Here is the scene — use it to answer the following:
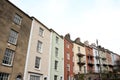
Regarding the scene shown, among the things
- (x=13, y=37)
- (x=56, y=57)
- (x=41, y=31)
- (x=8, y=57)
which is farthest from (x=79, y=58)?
(x=8, y=57)

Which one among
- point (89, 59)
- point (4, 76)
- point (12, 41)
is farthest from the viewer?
point (89, 59)

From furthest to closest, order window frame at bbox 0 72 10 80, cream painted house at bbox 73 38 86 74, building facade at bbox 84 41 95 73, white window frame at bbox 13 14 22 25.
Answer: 1. building facade at bbox 84 41 95 73
2. cream painted house at bbox 73 38 86 74
3. white window frame at bbox 13 14 22 25
4. window frame at bbox 0 72 10 80

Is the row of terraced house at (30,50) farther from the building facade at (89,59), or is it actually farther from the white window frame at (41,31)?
the building facade at (89,59)

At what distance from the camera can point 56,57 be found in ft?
98.9

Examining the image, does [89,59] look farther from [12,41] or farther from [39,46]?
[12,41]

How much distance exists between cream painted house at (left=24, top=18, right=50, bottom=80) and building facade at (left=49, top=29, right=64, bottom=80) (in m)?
1.49

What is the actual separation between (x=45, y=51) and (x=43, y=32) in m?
4.05

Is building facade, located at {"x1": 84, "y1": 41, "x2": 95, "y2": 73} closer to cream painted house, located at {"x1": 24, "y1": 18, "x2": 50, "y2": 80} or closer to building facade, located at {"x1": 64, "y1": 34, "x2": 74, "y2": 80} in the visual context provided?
building facade, located at {"x1": 64, "y1": 34, "x2": 74, "y2": 80}

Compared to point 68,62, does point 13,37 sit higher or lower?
higher

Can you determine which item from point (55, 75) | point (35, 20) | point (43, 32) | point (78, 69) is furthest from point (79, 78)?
point (35, 20)

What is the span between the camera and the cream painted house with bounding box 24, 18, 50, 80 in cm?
2194

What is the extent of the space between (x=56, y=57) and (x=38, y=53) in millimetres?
6613

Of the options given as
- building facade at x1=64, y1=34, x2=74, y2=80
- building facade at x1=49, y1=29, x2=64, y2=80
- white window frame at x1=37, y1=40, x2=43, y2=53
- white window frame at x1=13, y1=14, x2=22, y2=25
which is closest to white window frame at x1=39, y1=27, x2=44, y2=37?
white window frame at x1=37, y1=40, x2=43, y2=53

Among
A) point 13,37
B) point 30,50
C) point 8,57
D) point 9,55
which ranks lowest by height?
point 8,57
